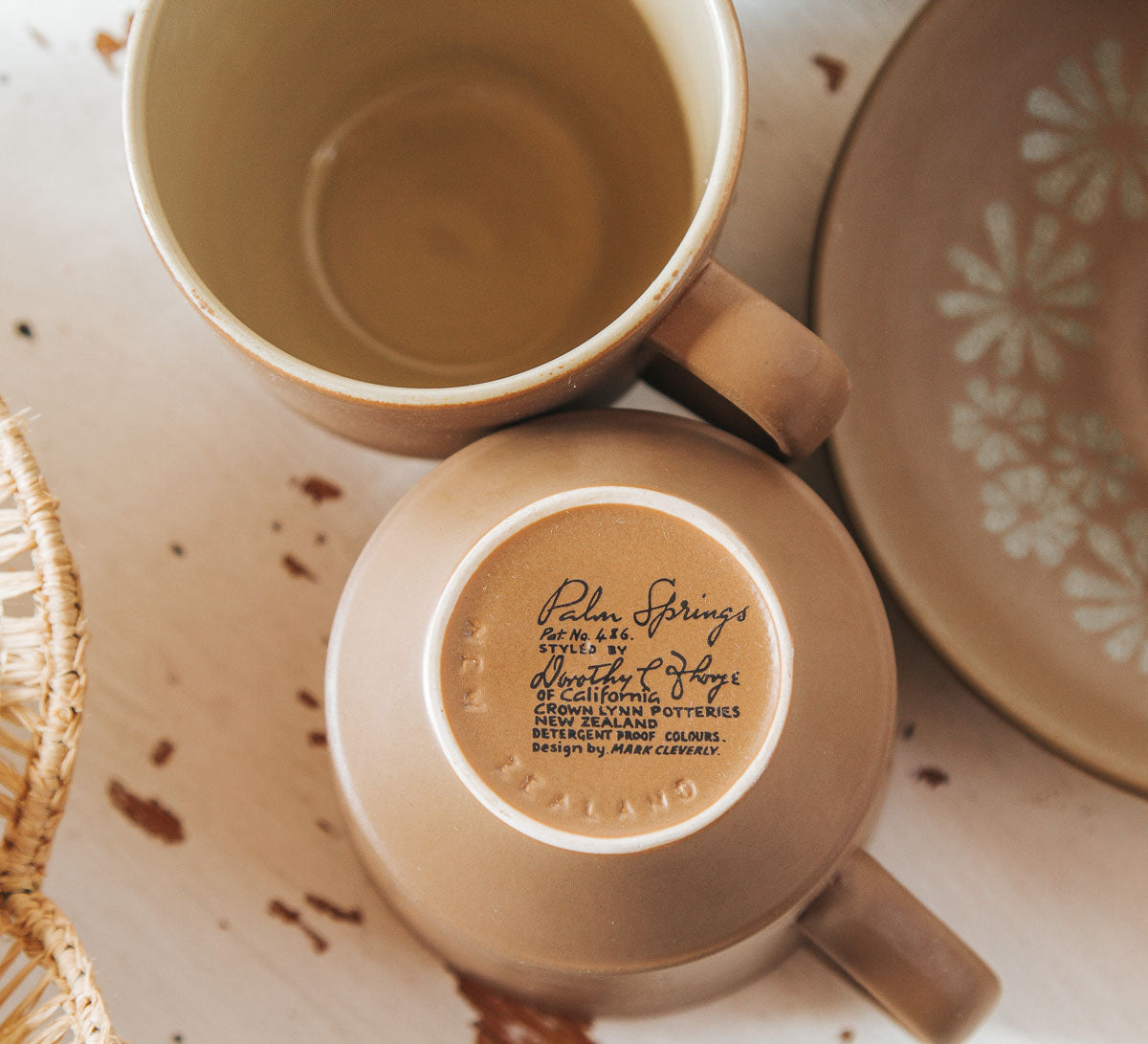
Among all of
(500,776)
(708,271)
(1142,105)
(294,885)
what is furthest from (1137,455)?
(294,885)

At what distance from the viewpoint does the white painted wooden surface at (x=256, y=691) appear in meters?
0.61

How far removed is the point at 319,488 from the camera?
0.64m

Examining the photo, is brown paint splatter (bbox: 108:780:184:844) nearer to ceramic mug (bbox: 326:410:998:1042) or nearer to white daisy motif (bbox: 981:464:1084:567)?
ceramic mug (bbox: 326:410:998:1042)

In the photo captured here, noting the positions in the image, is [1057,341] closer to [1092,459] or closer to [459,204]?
[1092,459]

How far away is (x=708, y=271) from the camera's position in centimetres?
44

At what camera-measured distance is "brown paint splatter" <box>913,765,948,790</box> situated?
0.63m

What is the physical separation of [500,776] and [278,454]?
0.31 metres

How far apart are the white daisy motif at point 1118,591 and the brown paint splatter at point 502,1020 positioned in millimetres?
404

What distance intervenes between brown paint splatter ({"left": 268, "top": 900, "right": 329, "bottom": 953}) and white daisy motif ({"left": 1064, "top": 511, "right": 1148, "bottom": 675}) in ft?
1.62

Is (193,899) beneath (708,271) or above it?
beneath

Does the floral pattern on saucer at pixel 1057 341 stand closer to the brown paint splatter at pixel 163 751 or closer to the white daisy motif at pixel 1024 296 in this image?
the white daisy motif at pixel 1024 296

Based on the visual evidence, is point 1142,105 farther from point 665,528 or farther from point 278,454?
point 278,454

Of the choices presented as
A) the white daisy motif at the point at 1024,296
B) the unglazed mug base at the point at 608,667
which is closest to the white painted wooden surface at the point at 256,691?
the white daisy motif at the point at 1024,296

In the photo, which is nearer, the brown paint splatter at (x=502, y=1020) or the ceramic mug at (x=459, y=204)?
the ceramic mug at (x=459, y=204)
